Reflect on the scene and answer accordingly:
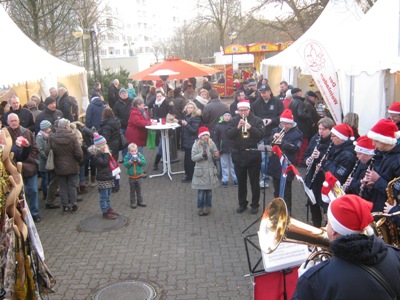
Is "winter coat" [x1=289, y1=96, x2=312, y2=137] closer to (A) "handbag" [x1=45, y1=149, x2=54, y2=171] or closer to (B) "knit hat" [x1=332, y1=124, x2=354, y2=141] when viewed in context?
(B) "knit hat" [x1=332, y1=124, x2=354, y2=141]

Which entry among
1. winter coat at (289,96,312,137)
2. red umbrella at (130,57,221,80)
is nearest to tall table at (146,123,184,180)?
red umbrella at (130,57,221,80)

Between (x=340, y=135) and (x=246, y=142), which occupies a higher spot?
(x=340, y=135)

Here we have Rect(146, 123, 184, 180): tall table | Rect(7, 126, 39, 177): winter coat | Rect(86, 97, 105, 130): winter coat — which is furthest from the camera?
Rect(86, 97, 105, 130): winter coat

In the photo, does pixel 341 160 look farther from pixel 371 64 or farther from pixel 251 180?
pixel 371 64

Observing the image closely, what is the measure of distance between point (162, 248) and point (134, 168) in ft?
6.42

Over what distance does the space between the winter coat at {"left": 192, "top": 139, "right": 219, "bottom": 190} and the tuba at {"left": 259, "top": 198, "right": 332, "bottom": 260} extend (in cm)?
330

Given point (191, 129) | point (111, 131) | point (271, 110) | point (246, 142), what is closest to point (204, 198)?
point (246, 142)

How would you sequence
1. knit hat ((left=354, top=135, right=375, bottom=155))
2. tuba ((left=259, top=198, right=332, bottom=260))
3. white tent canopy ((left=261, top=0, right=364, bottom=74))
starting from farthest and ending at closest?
white tent canopy ((left=261, top=0, right=364, bottom=74)) < knit hat ((left=354, top=135, right=375, bottom=155)) < tuba ((left=259, top=198, right=332, bottom=260))

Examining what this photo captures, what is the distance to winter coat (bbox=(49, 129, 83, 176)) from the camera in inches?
285

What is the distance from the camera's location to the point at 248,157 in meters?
6.84

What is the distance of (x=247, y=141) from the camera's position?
6855 millimetres

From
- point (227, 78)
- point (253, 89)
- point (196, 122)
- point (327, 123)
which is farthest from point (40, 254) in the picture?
point (227, 78)

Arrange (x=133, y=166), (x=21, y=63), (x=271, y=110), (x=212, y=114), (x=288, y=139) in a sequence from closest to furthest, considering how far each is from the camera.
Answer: (x=288, y=139) < (x=133, y=166) < (x=212, y=114) < (x=271, y=110) < (x=21, y=63)

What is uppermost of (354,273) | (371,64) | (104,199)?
(371,64)
